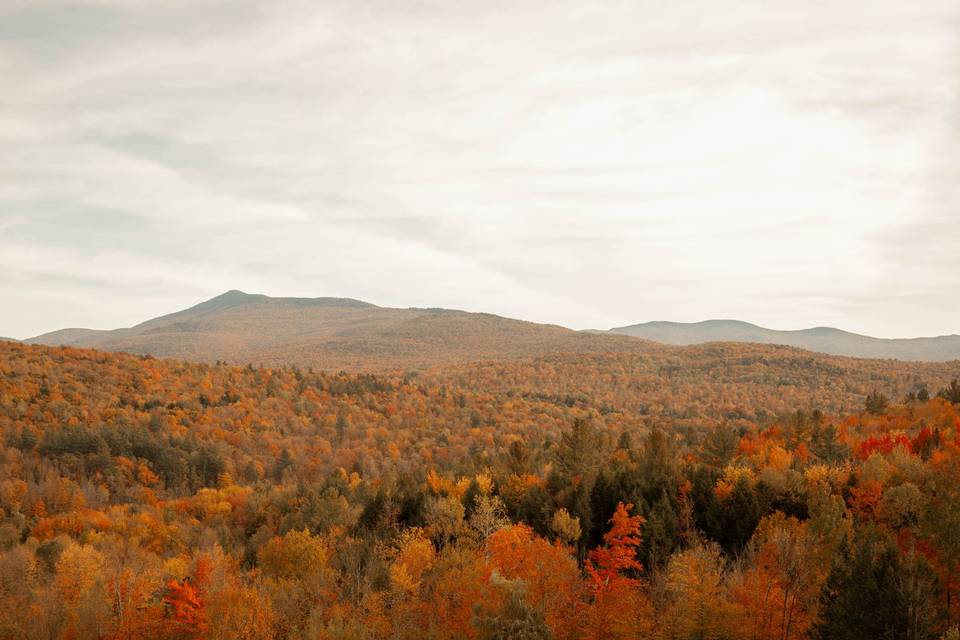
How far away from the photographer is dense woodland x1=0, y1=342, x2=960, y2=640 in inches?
1292

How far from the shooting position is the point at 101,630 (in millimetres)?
47812

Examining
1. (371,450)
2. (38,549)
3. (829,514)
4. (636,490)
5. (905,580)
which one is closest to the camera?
(905,580)

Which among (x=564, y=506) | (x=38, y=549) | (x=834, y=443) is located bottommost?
(x=38, y=549)

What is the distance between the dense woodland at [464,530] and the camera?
3281 centimetres

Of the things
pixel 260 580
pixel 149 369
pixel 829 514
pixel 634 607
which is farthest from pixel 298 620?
pixel 149 369

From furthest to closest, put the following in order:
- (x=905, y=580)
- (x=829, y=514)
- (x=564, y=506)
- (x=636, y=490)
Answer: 1. (x=564, y=506)
2. (x=636, y=490)
3. (x=829, y=514)
4. (x=905, y=580)

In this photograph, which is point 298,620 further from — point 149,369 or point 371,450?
point 149,369

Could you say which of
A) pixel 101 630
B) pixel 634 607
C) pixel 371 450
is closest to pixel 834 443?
pixel 634 607

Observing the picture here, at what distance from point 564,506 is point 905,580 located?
43.1 metres

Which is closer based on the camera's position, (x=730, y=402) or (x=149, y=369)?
(x=149, y=369)

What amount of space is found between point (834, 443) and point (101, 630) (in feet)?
254

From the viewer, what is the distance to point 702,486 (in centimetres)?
6094

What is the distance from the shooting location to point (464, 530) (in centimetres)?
6612

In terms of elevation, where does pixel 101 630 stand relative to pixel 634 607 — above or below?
below
